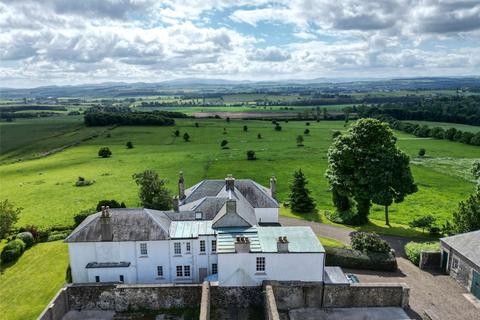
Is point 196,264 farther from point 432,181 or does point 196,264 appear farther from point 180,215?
point 432,181

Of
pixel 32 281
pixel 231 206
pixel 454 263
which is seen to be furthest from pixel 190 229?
pixel 454 263

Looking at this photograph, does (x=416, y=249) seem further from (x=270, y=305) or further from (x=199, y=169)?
(x=199, y=169)

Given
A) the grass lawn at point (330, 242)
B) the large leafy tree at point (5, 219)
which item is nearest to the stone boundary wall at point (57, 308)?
the large leafy tree at point (5, 219)

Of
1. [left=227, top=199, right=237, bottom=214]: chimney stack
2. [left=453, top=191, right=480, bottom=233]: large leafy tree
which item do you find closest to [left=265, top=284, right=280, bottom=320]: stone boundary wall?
[left=227, top=199, right=237, bottom=214]: chimney stack

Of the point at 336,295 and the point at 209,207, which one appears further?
the point at 209,207

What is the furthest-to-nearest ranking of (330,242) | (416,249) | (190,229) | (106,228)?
(330,242) → (416,249) → (190,229) → (106,228)
